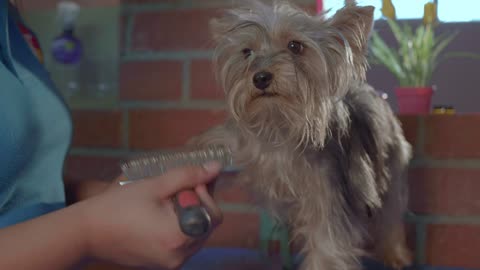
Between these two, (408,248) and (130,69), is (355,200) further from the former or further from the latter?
(130,69)

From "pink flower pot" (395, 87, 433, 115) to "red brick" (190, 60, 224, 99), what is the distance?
280 mm

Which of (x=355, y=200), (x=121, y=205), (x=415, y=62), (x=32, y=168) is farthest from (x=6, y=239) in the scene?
(x=415, y=62)

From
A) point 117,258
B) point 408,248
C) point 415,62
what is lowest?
point 408,248

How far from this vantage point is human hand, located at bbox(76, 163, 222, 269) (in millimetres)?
420

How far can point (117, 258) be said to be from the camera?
448mm

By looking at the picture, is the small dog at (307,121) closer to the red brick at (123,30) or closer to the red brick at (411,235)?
the red brick at (411,235)

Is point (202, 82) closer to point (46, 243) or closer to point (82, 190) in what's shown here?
point (82, 190)

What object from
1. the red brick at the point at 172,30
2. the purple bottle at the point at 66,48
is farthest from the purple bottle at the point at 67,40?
the red brick at the point at 172,30

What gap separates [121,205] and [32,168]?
204 millimetres

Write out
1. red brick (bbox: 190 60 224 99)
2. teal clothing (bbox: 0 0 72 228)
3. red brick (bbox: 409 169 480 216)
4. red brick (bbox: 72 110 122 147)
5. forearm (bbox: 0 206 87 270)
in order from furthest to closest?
red brick (bbox: 72 110 122 147), red brick (bbox: 190 60 224 99), red brick (bbox: 409 169 480 216), teal clothing (bbox: 0 0 72 228), forearm (bbox: 0 206 87 270)

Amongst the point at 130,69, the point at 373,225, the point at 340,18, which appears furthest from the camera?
the point at 130,69

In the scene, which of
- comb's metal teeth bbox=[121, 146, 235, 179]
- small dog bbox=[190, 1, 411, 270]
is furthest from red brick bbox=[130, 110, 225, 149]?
comb's metal teeth bbox=[121, 146, 235, 179]

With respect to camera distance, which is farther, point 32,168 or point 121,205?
point 32,168

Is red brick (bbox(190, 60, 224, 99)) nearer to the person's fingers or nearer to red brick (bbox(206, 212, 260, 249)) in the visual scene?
red brick (bbox(206, 212, 260, 249))
